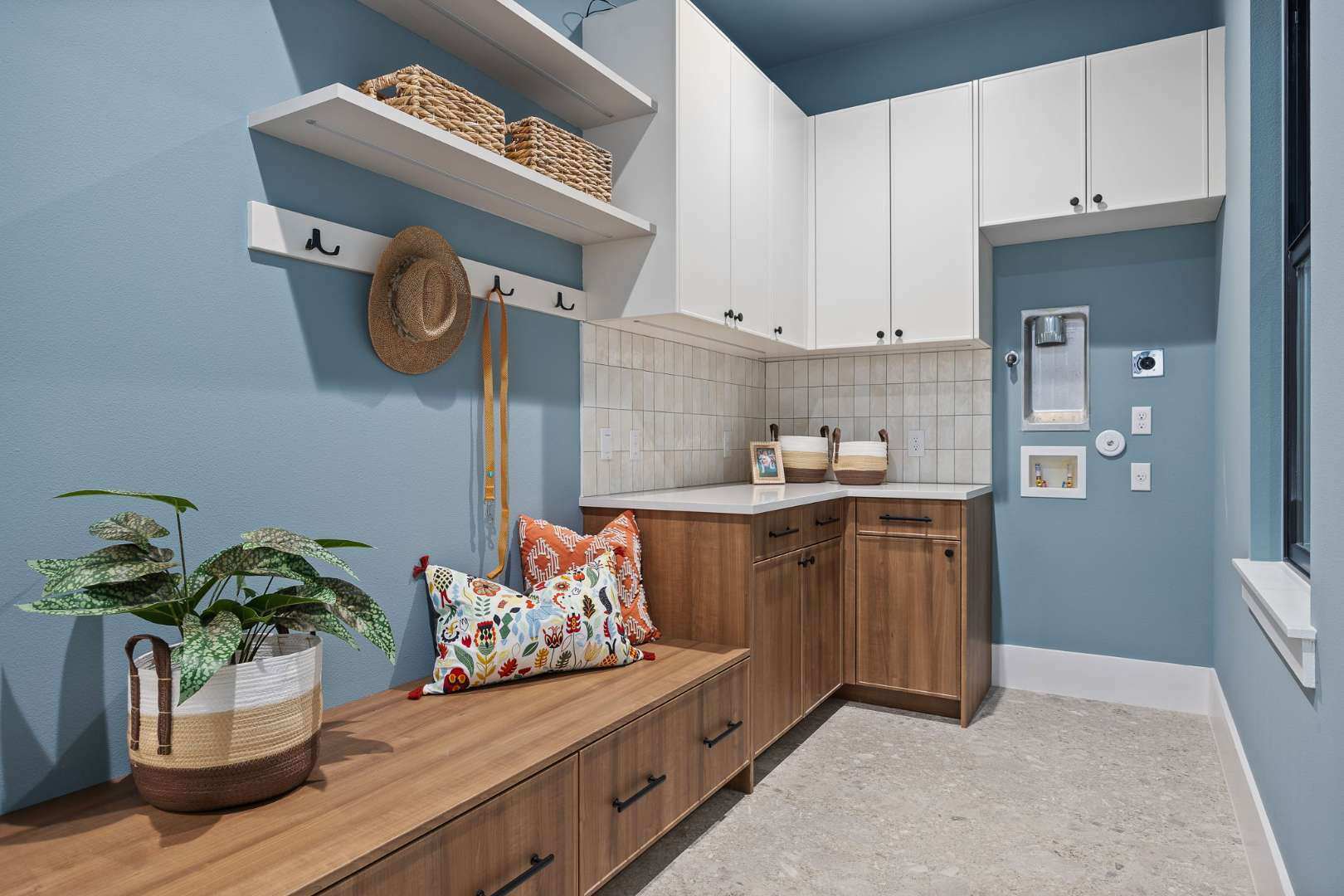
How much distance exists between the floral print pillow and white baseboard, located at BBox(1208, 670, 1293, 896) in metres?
1.53

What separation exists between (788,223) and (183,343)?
97.4 inches

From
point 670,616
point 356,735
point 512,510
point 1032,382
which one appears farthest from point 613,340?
point 1032,382

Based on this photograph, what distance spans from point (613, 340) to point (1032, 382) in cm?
191

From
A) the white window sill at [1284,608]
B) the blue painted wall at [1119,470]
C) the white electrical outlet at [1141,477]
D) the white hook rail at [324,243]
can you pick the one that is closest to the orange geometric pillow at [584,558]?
the white hook rail at [324,243]

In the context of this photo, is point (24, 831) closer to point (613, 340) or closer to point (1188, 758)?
point (613, 340)

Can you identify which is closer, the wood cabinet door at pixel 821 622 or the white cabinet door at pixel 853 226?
the wood cabinet door at pixel 821 622

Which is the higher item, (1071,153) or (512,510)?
(1071,153)

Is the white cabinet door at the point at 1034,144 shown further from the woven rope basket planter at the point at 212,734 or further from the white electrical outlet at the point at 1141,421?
the woven rope basket planter at the point at 212,734

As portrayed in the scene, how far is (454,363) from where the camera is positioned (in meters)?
2.19

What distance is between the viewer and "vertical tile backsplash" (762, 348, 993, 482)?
3586 millimetres

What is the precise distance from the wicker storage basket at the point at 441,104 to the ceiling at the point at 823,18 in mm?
1975

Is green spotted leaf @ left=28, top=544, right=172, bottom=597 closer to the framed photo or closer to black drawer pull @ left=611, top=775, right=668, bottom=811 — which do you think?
black drawer pull @ left=611, top=775, right=668, bottom=811

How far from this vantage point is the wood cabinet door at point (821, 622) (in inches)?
112

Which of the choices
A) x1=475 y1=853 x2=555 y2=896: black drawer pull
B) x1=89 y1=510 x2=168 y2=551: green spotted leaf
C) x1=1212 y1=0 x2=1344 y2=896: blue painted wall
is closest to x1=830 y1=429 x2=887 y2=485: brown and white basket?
x1=1212 y1=0 x2=1344 y2=896: blue painted wall
